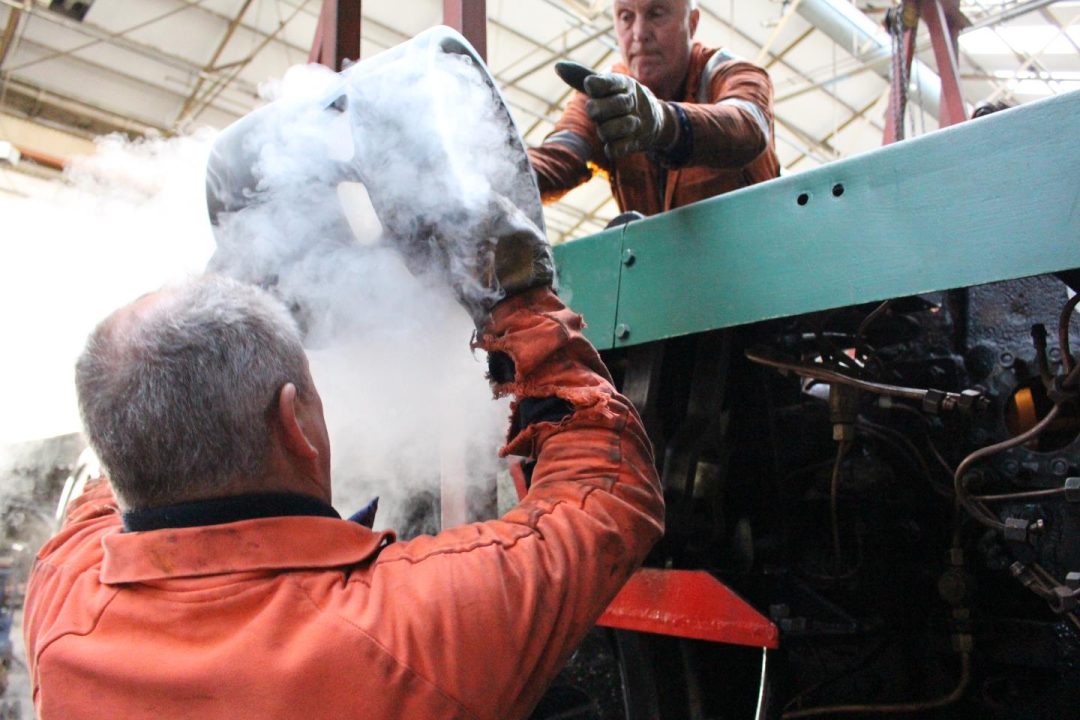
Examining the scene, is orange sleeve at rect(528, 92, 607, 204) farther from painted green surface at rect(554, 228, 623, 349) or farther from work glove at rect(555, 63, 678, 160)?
work glove at rect(555, 63, 678, 160)

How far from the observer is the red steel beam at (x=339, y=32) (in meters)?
2.19

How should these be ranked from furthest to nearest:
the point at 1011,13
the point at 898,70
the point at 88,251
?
the point at 1011,13
the point at 898,70
the point at 88,251

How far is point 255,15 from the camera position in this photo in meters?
7.34

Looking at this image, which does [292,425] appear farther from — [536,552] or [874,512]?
[874,512]

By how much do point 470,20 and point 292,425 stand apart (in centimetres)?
122

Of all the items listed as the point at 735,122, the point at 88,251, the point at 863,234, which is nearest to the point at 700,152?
the point at 735,122

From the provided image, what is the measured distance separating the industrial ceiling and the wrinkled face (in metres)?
4.73

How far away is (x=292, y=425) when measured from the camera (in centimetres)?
99

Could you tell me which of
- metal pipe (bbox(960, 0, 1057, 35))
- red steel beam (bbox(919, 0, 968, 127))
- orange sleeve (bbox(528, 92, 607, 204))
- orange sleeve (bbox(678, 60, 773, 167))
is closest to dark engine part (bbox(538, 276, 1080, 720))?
orange sleeve (bbox(678, 60, 773, 167))

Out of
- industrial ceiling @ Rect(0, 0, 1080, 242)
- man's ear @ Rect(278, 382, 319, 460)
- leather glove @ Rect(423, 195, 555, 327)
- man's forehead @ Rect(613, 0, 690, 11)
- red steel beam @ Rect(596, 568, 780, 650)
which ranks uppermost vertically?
industrial ceiling @ Rect(0, 0, 1080, 242)

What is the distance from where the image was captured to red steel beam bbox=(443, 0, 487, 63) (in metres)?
1.89

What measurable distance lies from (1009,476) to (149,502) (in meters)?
1.52

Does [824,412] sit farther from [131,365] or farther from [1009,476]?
[131,365]

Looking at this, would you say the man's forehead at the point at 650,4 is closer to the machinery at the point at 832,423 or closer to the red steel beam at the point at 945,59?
the machinery at the point at 832,423
